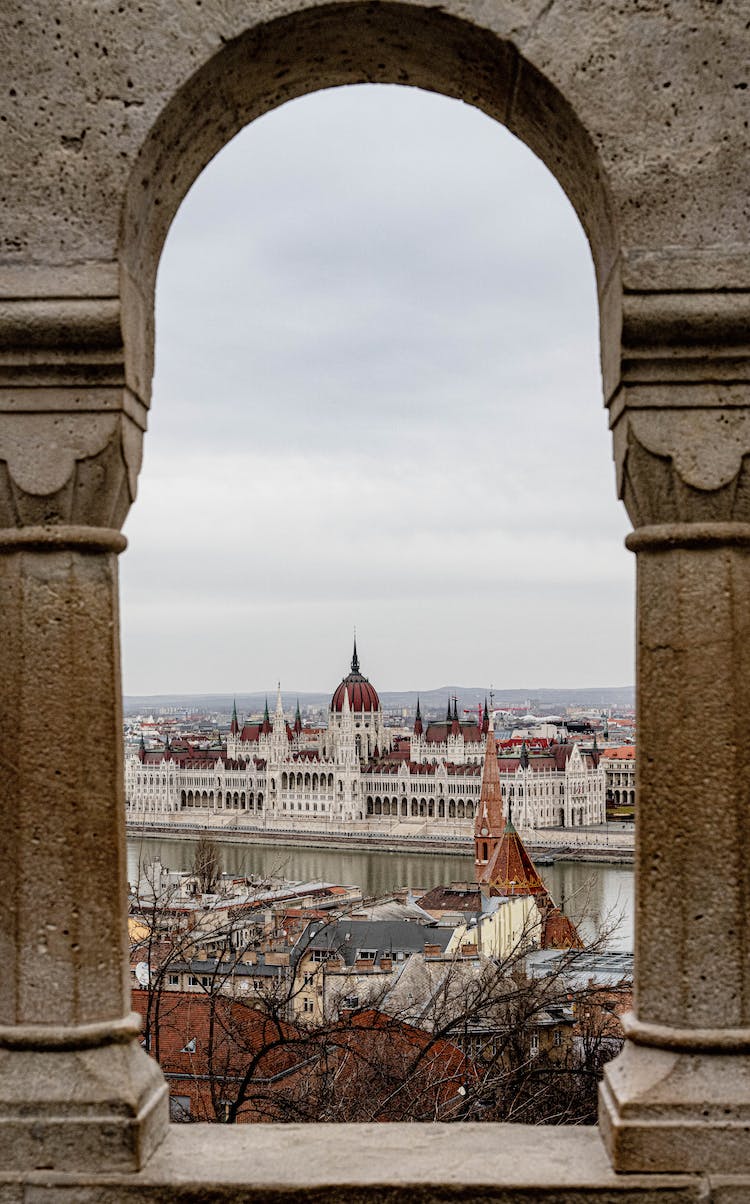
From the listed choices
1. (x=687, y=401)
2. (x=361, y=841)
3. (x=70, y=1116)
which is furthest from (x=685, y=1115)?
(x=361, y=841)

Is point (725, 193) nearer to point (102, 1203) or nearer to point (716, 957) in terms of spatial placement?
point (716, 957)

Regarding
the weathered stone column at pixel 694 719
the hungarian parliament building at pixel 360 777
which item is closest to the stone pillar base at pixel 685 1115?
the weathered stone column at pixel 694 719

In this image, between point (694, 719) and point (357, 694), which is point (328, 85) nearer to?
point (694, 719)

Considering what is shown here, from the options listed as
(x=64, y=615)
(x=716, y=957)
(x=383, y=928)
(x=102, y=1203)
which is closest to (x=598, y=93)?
(x=64, y=615)

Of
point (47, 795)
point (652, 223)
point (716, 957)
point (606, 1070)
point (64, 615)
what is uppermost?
point (652, 223)

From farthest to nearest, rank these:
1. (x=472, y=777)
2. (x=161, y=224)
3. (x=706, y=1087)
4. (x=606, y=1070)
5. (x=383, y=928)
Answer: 1. (x=472, y=777)
2. (x=383, y=928)
3. (x=161, y=224)
4. (x=606, y=1070)
5. (x=706, y=1087)

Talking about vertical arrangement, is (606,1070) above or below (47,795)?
below

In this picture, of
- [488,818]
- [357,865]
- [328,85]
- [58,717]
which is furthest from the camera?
[357,865]
